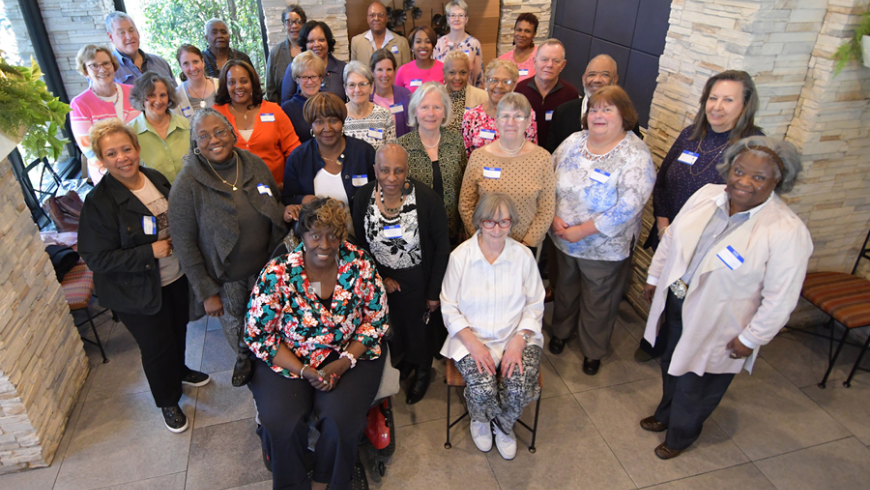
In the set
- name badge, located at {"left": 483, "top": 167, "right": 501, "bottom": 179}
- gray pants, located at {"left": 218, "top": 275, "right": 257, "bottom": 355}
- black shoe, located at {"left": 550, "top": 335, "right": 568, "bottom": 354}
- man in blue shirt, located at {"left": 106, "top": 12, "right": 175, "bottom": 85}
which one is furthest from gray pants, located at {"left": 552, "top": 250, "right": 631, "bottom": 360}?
man in blue shirt, located at {"left": 106, "top": 12, "right": 175, "bottom": 85}

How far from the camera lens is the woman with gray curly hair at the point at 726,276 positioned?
2.23 m

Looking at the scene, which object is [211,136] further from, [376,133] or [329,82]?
[329,82]

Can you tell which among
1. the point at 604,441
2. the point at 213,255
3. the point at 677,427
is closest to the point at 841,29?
the point at 677,427

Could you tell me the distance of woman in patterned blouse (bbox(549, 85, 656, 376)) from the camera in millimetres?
2871

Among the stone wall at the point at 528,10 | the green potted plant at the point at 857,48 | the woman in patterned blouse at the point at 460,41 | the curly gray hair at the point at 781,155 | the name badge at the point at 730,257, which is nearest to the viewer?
the curly gray hair at the point at 781,155

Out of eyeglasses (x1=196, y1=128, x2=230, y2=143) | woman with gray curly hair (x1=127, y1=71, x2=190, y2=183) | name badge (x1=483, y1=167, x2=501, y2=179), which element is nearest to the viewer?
eyeglasses (x1=196, y1=128, x2=230, y2=143)

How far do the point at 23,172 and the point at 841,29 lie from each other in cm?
612

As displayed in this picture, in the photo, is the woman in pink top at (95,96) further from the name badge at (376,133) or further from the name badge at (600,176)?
the name badge at (600,176)

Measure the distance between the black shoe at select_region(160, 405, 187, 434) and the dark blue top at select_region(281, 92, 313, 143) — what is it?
1.96 m

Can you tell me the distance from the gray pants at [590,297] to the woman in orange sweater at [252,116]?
200 cm

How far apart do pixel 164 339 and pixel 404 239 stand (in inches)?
57.2

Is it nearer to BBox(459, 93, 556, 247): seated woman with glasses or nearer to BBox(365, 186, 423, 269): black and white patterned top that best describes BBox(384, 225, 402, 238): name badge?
BBox(365, 186, 423, 269): black and white patterned top

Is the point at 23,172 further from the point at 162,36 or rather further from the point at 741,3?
the point at 741,3

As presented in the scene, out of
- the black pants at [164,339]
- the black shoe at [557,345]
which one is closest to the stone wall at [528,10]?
the black shoe at [557,345]
